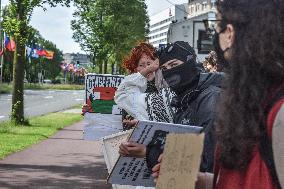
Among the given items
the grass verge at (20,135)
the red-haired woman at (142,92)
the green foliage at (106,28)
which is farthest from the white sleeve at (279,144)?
the green foliage at (106,28)

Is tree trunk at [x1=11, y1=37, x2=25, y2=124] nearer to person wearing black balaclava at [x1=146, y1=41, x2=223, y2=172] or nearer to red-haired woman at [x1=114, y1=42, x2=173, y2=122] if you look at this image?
red-haired woman at [x1=114, y1=42, x2=173, y2=122]

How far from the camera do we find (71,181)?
9.62 metres

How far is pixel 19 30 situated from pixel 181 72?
13.1 metres

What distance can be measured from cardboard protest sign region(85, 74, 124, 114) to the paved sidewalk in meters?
1.89

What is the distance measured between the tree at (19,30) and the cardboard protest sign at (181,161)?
1389cm

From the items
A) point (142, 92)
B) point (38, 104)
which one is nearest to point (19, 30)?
point (142, 92)

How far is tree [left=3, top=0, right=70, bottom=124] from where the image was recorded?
1577 centimetres

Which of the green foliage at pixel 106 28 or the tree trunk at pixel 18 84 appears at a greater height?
the green foliage at pixel 106 28

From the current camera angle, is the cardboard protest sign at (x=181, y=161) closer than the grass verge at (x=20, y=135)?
Yes

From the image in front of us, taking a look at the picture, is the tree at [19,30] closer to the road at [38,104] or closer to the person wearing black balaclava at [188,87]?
the road at [38,104]

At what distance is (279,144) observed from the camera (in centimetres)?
185

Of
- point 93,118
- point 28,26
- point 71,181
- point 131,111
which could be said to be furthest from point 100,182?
point 28,26

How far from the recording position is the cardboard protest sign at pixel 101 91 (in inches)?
277

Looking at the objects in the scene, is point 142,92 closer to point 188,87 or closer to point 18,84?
point 188,87
